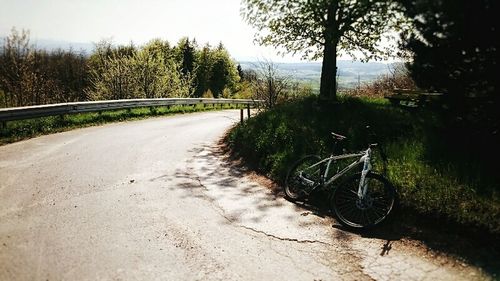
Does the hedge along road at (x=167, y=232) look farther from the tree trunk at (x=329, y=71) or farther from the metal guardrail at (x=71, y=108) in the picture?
the tree trunk at (x=329, y=71)

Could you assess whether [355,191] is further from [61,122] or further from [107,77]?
[107,77]

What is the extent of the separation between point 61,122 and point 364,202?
12.8m

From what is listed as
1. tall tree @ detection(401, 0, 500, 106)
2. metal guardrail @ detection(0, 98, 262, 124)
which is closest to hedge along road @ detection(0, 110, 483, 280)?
tall tree @ detection(401, 0, 500, 106)

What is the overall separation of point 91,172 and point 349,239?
6121mm

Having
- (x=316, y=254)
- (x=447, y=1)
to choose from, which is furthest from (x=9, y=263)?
(x=447, y=1)

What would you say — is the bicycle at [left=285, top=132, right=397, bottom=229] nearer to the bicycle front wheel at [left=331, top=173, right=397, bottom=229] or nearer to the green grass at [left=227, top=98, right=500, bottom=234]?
the bicycle front wheel at [left=331, top=173, right=397, bottom=229]

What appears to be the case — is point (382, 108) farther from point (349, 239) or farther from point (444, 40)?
point (349, 239)

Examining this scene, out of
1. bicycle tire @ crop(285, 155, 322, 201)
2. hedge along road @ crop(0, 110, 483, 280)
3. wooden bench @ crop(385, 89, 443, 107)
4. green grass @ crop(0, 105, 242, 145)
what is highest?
wooden bench @ crop(385, 89, 443, 107)

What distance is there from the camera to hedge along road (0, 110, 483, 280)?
4543mm

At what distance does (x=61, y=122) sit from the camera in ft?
46.9

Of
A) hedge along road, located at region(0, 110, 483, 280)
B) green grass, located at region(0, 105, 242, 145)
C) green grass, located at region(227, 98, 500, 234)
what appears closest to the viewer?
hedge along road, located at region(0, 110, 483, 280)

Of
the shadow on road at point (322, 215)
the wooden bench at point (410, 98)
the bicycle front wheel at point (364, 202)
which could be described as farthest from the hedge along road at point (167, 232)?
the wooden bench at point (410, 98)

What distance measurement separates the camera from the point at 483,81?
6.03m

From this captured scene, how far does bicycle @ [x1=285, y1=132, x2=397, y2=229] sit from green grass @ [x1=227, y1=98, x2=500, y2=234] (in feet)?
1.26
